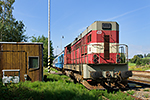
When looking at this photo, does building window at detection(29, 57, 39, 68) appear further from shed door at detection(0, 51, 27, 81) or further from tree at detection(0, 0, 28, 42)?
tree at detection(0, 0, 28, 42)

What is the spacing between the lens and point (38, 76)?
32.4 feet

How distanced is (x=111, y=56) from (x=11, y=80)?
20.6 feet

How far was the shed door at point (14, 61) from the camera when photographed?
376 inches

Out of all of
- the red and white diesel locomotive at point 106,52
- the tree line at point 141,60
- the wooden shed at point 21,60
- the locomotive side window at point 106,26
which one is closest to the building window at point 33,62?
the wooden shed at point 21,60

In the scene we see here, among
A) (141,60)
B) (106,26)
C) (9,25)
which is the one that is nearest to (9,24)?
(9,25)

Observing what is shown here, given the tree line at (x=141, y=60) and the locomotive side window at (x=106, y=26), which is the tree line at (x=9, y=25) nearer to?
the locomotive side window at (x=106, y=26)

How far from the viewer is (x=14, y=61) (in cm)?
969

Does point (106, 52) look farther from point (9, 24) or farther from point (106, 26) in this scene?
point (9, 24)

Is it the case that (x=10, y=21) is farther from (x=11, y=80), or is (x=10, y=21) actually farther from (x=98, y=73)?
(x=98, y=73)

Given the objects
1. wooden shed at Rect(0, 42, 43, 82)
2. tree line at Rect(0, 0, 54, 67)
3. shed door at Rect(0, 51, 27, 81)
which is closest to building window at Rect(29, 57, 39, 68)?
wooden shed at Rect(0, 42, 43, 82)

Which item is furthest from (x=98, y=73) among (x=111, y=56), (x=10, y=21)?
(x=10, y=21)

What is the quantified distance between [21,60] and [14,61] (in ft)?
1.44

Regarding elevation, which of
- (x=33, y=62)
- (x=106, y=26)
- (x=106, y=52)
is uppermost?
(x=106, y=26)

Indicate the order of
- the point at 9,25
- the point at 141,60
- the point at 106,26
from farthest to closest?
the point at 141,60 < the point at 9,25 < the point at 106,26
